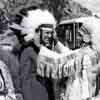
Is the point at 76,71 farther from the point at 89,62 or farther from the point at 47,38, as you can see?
the point at 47,38

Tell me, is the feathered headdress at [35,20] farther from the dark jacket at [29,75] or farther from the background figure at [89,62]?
the background figure at [89,62]

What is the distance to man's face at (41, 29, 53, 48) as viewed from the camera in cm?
287

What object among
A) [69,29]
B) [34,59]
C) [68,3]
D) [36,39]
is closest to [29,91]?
[34,59]

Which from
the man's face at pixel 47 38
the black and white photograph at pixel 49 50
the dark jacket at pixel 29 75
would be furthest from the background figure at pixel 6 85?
the man's face at pixel 47 38

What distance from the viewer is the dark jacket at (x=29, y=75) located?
2824 mm

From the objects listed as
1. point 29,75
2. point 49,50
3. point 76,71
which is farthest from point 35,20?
point 76,71

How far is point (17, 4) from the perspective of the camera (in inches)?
111

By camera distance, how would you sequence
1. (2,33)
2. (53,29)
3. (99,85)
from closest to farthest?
1. (2,33)
2. (53,29)
3. (99,85)

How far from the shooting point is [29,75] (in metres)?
2.85

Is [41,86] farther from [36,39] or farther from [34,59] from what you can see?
[36,39]

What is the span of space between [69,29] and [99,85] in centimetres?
72

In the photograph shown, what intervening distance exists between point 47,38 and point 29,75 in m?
0.40

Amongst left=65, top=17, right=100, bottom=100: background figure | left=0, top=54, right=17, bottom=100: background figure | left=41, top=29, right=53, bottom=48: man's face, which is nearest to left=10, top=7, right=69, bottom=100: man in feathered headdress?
left=41, top=29, right=53, bottom=48: man's face

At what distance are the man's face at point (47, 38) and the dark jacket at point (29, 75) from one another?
138 millimetres
